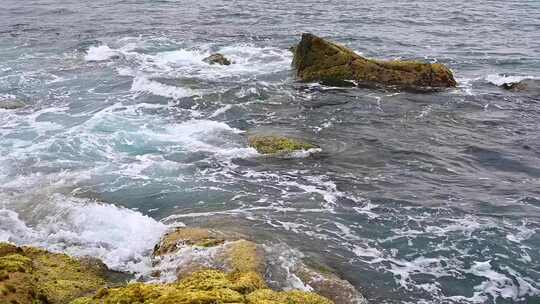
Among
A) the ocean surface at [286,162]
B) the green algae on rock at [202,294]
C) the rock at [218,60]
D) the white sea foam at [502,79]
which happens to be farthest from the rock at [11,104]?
the white sea foam at [502,79]

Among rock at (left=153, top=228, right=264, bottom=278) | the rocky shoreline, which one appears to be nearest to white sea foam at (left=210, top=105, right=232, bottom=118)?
the rocky shoreline

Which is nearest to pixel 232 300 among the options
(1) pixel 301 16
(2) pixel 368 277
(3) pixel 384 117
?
(2) pixel 368 277

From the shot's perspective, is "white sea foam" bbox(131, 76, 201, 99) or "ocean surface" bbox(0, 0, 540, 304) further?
"white sea foam" bbox(131, 76, 201, 99)

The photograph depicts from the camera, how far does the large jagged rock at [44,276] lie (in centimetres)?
865

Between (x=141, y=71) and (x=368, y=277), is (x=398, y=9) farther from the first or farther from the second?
(x=368, y=277)

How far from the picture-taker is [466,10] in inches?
1795

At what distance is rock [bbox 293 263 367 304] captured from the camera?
391 inches

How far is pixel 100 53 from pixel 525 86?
22.9 meters

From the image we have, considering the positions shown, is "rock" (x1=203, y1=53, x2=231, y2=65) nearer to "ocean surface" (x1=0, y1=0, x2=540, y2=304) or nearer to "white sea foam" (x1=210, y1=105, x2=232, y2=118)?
"ocean surface" (x1=0, y1=0, x2=540, y2=304)

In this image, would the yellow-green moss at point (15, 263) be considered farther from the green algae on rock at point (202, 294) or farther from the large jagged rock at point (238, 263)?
the large jagged rock at point (238, 263)

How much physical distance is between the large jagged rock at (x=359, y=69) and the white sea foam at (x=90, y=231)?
14.2 metres

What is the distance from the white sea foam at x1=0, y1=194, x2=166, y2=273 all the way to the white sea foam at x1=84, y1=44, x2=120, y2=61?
18.7 m

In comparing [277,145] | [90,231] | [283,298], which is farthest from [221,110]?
[283,298]

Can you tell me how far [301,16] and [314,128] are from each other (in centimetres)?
2599
